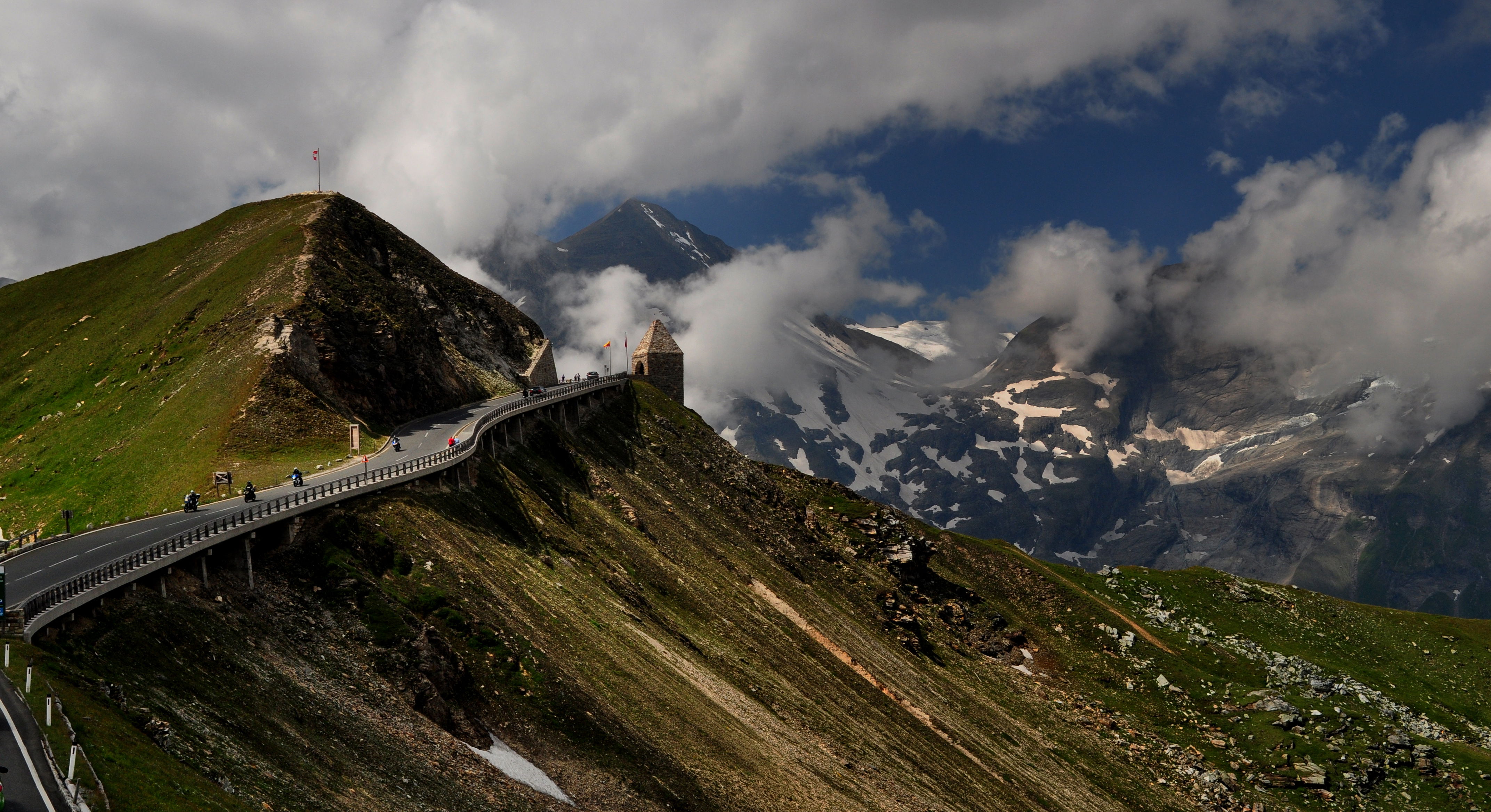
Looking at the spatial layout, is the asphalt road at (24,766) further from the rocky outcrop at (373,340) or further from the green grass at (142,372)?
the rocky outcrop at (373,340)

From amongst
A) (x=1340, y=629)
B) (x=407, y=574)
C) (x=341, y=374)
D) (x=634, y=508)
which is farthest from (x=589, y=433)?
(x=1340, y=629)

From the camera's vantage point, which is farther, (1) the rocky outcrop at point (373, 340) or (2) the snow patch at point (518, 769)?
(1) the rocky outcrop at point (373, 340)

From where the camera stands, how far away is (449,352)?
122 metres

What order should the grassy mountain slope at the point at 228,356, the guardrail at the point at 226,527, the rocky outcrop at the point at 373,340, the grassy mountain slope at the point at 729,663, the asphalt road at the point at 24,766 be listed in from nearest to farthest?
the asphalt road at the point at 24,766 < the guardrail at the point at 226,527 < the grassy mountain slope at the point at 729,663 < the grassy mountain slope at the point at 228,356 < the rocky outcrop at the point at 373,340

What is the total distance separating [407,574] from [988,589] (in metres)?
100.0

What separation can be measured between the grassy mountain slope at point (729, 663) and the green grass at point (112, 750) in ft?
1.89

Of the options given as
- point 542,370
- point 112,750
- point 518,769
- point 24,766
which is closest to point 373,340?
point 542,370

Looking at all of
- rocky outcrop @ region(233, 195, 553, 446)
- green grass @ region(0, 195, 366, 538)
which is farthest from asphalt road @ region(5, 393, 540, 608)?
rocky outcrop @ region(233, 195, 553, 446)

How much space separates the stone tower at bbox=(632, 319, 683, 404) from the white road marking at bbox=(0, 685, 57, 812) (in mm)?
113346

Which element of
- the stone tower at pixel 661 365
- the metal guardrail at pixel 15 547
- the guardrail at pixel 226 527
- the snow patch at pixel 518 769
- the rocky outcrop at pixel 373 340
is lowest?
the metal guardrail at pixel 15 547

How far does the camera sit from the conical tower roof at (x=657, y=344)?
143000 mm

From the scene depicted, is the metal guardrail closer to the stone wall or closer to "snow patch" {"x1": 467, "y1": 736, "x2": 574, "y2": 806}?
"snow patch" {"x1": 467, "y1": 736, "x2": 574, "y2": 806}

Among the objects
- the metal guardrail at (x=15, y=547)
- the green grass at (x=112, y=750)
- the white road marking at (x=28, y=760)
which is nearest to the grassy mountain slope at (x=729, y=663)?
the green grass at (x=112, y=750)

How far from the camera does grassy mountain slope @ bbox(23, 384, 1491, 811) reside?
38094 mm
